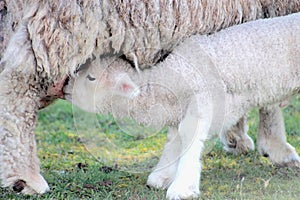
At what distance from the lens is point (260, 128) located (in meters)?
6.09

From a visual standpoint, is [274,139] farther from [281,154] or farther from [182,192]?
[182,192]

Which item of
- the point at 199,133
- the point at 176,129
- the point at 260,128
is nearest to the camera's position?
the point at 199,133

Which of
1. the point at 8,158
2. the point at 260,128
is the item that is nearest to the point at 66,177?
the point at 8,158

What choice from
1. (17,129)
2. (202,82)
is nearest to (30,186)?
(17,129)

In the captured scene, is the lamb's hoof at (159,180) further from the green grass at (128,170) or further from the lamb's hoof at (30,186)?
the lamb's hoof at (30,186)

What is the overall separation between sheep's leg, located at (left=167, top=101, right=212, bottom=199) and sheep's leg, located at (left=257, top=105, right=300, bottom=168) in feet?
3.51

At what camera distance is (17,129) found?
5.11 meters

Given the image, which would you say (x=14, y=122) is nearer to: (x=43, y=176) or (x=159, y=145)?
(x=43, y=176)

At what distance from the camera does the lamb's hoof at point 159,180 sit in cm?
527

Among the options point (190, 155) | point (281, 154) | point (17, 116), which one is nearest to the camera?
point (190, 155)

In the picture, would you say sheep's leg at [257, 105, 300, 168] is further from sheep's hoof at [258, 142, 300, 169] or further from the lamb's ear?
the lamb's ear

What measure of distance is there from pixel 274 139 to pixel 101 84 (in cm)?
154

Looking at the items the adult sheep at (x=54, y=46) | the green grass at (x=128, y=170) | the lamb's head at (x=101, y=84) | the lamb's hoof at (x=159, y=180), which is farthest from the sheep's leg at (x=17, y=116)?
the lamb's hoof at (x=159, y=180)

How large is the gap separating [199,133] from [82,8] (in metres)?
1.06
